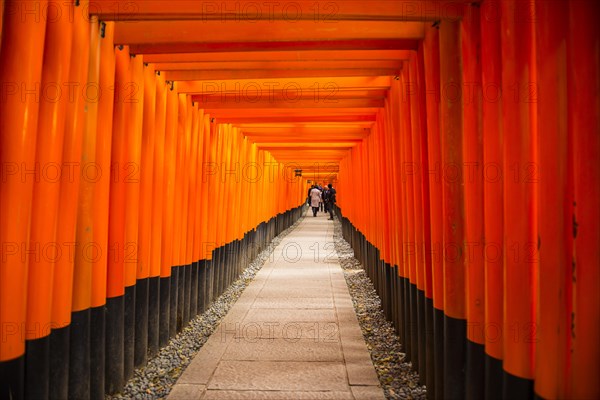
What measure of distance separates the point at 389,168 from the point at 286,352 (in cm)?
217

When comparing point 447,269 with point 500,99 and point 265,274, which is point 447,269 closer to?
point 500,99

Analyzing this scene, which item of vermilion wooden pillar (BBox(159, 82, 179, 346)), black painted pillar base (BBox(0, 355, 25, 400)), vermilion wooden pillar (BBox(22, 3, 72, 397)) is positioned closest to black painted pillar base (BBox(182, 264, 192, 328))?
vermilion wooden pillar (BBox(159, 82, 179, 346))

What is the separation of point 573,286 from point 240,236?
668cm

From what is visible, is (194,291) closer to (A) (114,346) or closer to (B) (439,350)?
(A) (114,346)

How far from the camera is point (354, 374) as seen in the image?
3426mm

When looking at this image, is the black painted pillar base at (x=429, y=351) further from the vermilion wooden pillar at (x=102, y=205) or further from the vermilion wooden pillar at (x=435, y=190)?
the vermilion wooden pillar at (x=102, y=205)

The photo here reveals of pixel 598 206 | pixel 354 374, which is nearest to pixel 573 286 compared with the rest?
pixel 598 206

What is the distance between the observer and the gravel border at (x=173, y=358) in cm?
317

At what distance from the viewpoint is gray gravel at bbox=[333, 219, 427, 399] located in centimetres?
320

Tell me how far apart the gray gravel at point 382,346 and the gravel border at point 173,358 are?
170 centimetres

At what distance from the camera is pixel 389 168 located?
4523 mm

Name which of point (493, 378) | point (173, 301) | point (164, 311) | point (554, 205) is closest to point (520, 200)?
point (554, 205)

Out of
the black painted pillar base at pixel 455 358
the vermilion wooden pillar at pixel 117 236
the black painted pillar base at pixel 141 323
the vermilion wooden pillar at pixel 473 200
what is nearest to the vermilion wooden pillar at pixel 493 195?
Answer: the vermilion wooden pillar at pixel 473 200

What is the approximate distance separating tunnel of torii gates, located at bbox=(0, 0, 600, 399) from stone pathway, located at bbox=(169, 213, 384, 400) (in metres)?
0.51
